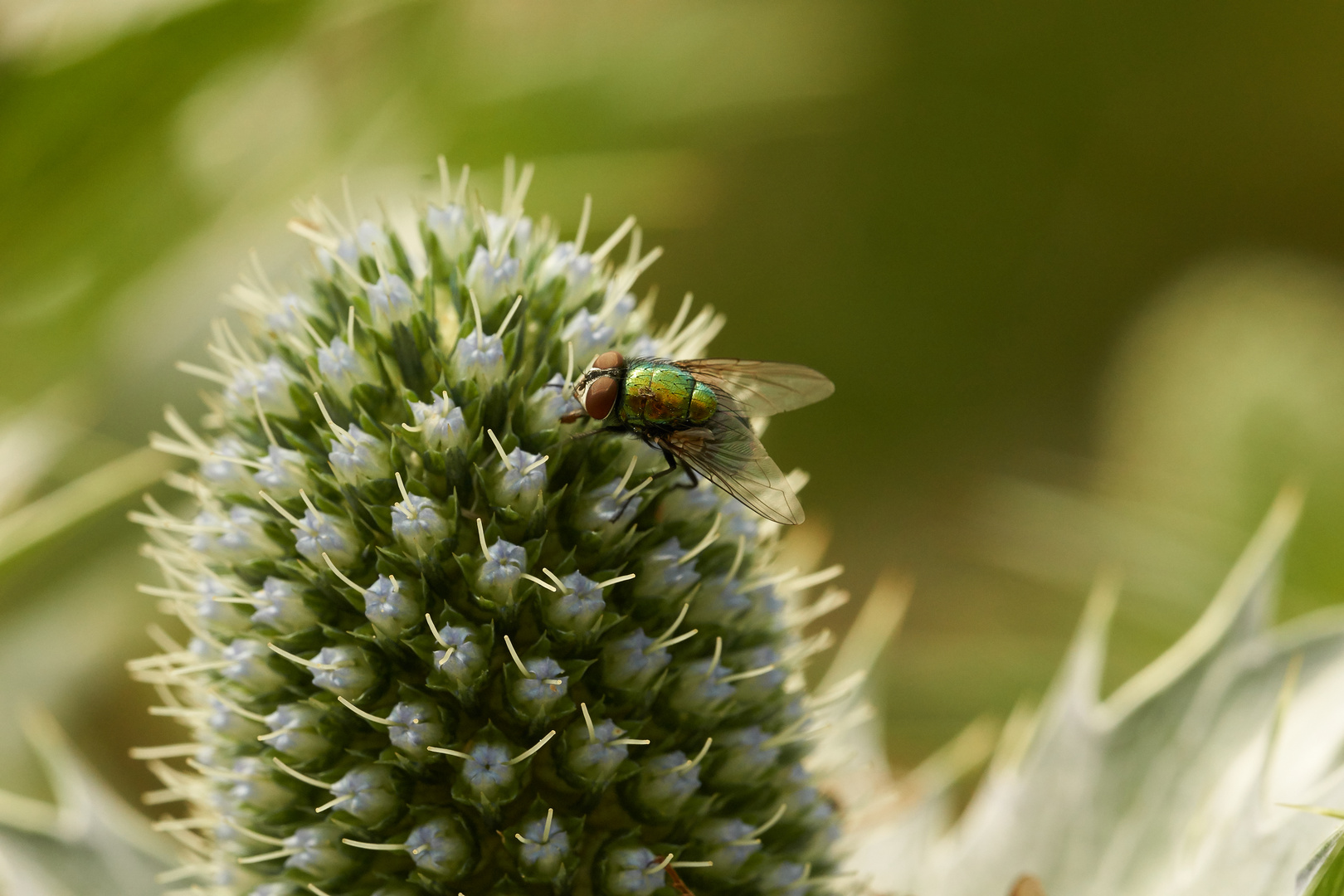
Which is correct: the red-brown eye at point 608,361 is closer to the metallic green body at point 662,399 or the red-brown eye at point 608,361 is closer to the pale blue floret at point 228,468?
the metallic green body at point 662,399

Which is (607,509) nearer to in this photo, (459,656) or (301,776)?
(459,656)

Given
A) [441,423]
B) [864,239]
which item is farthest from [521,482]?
[864,239]

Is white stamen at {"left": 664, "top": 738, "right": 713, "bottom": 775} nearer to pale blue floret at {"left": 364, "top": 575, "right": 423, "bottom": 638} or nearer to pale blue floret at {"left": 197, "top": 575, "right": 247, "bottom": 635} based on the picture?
pale blue floret at {"left": 364, "top": 575, "right": 423, "bottom": 638}

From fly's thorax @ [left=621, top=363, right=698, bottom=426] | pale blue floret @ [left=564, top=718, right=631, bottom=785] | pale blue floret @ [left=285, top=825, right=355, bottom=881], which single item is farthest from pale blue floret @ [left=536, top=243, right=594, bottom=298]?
pale blue floret @ [left=285, top=825, right=355, bottom=881]

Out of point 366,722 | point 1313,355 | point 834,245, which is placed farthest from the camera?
Result: point 834,245

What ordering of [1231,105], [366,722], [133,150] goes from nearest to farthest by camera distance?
[366,722] → [133,150] → [1231,105]

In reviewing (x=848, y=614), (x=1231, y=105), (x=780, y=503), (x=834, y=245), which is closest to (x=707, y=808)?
(x=780, y=503)

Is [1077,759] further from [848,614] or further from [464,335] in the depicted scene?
[848,614]
